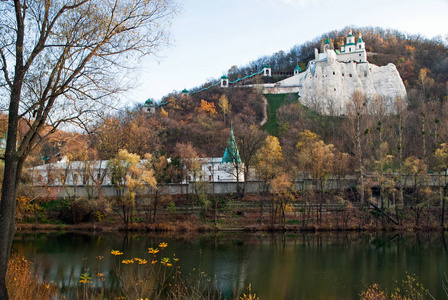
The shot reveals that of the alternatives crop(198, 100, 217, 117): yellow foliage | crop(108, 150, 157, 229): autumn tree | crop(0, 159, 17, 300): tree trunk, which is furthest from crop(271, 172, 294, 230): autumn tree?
crop(198, 100, 217, 117): yellow foliage

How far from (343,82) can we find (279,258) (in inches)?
2250

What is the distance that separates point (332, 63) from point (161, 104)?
3539 cm

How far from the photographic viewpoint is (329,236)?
82.3ft

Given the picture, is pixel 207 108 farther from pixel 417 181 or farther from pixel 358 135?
pixel 417 181

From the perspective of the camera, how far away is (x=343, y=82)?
68.4 m

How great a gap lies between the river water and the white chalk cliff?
144 ft

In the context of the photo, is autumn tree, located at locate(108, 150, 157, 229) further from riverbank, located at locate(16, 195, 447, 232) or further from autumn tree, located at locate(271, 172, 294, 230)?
autumn tree, located at locate(271, 172, 294, 230)

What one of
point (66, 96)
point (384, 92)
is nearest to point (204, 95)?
point (384, 92)

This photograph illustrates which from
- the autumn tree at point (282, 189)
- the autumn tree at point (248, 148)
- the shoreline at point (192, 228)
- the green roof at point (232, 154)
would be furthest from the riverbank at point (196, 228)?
the green roof at point (232, 154)

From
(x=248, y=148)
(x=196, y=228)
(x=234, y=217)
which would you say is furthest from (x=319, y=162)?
(x=196, y=228)

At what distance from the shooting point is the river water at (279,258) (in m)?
13.2

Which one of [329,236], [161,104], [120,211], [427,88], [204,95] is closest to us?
[329,236]

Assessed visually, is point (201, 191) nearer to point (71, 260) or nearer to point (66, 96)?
point (71, 260)

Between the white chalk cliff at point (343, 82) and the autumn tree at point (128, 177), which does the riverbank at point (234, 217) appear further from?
the white chalk cliff at point (343, 82)
